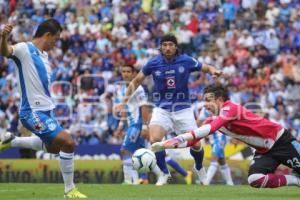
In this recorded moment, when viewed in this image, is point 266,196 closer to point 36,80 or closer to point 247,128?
point 247,128

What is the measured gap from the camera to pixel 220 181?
20562 millimetres

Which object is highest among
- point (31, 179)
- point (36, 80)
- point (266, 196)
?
point (36, 80)

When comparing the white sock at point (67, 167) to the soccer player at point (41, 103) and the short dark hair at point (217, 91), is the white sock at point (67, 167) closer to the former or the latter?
the soccer player at point (41, 103)

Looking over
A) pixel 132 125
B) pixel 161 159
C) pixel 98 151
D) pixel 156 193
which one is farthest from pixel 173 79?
pixel 98 151

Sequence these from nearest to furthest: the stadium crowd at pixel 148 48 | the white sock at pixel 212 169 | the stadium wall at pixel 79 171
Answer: the white sock at pixel 212 169, the stadium wall at pixel 79 171, the stadium crowd at pixel 148 48

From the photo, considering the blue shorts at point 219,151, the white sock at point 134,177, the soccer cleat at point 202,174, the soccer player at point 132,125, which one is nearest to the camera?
the soccer cleat at point 202,174

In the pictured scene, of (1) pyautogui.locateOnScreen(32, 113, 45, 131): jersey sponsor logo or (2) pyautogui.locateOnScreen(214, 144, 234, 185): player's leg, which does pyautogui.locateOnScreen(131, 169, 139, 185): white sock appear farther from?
(1) pyautogui.locateOnScreen(32, 113, 45, 131): jersey sponsor logo

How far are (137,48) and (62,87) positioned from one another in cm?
339

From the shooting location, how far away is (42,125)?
12664 millimetres

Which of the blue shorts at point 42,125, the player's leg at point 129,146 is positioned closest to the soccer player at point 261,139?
the blue shorts at point 42,125

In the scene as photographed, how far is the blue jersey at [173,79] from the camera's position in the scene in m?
16.4

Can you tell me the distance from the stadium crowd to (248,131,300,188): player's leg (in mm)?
10233

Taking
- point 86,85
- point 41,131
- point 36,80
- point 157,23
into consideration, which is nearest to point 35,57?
point 36,80

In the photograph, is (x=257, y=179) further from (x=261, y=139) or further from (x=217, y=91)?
(x=217, y=91)
